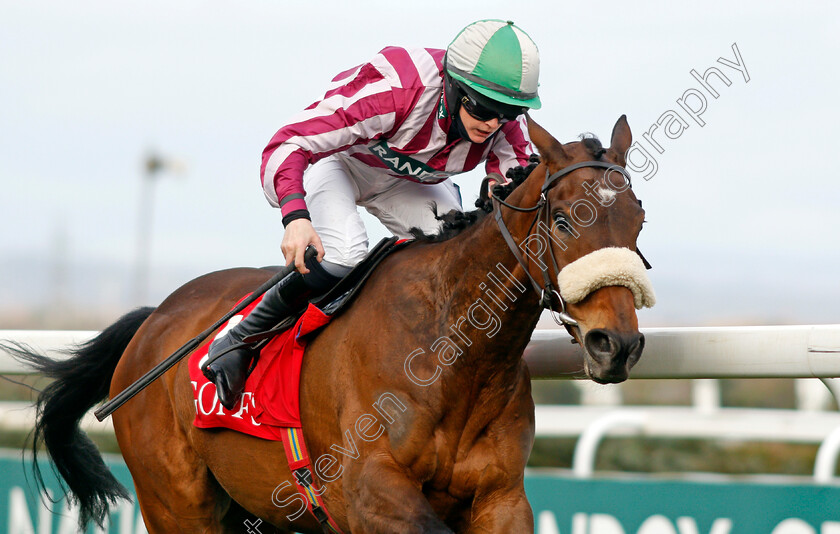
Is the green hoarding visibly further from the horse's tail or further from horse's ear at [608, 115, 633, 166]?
the horse's tail

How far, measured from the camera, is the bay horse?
239 centimetres

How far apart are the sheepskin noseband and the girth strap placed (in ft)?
3.99

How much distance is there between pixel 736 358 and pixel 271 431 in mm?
1674

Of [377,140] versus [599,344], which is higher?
[377,140]

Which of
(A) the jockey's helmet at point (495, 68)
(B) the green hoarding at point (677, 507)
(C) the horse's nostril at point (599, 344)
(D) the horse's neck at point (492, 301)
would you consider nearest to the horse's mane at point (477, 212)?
(D) the horse's neck at point (492, 301)

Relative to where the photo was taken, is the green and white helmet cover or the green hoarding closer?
the green and white helmet cover

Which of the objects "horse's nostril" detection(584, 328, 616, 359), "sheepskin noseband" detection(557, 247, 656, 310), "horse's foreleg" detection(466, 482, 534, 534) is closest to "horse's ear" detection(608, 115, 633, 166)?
"sheepskin noseband" detection(557, 247, 656, 310)

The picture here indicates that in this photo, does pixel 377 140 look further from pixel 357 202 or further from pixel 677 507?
pixel 677 507

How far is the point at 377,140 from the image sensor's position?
3307mm

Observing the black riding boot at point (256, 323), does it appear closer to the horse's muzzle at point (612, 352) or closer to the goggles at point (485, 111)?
the goggles at point (485, 111)

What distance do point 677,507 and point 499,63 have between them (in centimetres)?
177

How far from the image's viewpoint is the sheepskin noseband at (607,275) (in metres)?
2.27

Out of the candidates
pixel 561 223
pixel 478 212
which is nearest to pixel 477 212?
pixel 478 212

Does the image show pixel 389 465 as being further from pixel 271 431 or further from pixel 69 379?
pixel 69 379
